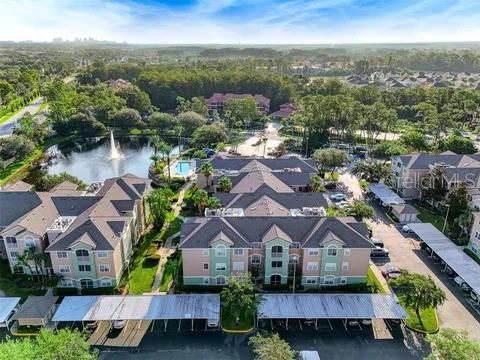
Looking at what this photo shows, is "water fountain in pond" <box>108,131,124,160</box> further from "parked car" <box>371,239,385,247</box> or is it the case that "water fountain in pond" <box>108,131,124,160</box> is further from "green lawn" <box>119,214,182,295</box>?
"parked car" <box>371,239,385,247</box>

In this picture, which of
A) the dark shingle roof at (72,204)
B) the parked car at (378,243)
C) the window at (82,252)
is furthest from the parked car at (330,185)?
the window at (82,252)

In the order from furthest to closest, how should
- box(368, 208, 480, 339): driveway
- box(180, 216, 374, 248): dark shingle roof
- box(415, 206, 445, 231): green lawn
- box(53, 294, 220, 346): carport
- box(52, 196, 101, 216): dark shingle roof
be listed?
box(415, 206, 445, 231): green lawn → box(52, 196, 101, 216): dark shingle roof → box(180, 216, 374, 248): dark shingle roof → box(368, 208, 480, 339): driveway → box(53, 294, 220, 346): carport

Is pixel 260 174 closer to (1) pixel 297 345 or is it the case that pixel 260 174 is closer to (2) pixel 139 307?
(2) pixel 139 307

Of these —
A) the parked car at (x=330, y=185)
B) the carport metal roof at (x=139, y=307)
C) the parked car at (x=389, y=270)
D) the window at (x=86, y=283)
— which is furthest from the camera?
the parked car at (x=330, y=185)

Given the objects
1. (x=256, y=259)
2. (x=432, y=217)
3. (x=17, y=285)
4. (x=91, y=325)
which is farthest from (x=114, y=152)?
(x=432, y=217)

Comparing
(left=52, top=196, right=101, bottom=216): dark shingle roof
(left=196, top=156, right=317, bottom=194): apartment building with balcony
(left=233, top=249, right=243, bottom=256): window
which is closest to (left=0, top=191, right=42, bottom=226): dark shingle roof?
(left=52, top=196, right=101, bottom=216): dark shingle roof

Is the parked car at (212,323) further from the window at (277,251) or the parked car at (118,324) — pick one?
the window at (277,251)
